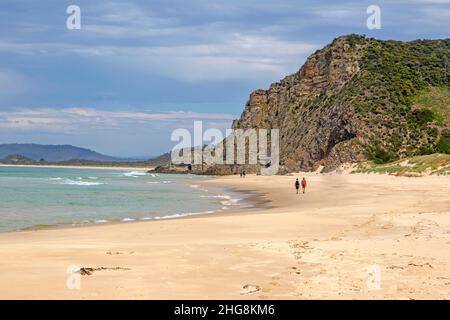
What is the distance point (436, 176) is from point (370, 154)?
1359 inches

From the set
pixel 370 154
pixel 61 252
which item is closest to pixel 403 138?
pixel 370 154

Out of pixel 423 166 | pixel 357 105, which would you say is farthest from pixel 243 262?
pixel 357 105

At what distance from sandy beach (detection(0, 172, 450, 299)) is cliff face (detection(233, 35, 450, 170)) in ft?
221

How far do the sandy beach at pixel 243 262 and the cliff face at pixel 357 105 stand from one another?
221 feet

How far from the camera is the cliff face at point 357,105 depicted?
288 ft

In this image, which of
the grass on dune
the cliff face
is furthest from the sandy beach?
the cliff face

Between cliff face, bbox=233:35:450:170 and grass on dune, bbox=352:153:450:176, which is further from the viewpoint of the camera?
cliff face, bbox=233:35:450:170

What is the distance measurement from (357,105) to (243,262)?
274ft

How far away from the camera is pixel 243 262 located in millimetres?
12000

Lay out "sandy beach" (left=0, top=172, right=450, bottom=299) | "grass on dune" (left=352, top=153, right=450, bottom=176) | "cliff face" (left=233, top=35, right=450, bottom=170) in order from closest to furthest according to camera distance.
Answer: "sandy beach" (left=0, top=172, right=450, bottom=299)
"grass on dune" (left=352, top=153, right=450, bottom=176)
"cliff face" (left=233, top=35, right=450, bottom=170)

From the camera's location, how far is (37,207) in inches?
1287

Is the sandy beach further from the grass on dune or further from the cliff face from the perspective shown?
the cliff face

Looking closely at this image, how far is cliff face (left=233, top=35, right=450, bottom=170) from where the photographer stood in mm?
87812

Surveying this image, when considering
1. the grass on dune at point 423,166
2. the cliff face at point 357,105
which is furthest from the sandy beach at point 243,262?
the cliff face at point 357,105
